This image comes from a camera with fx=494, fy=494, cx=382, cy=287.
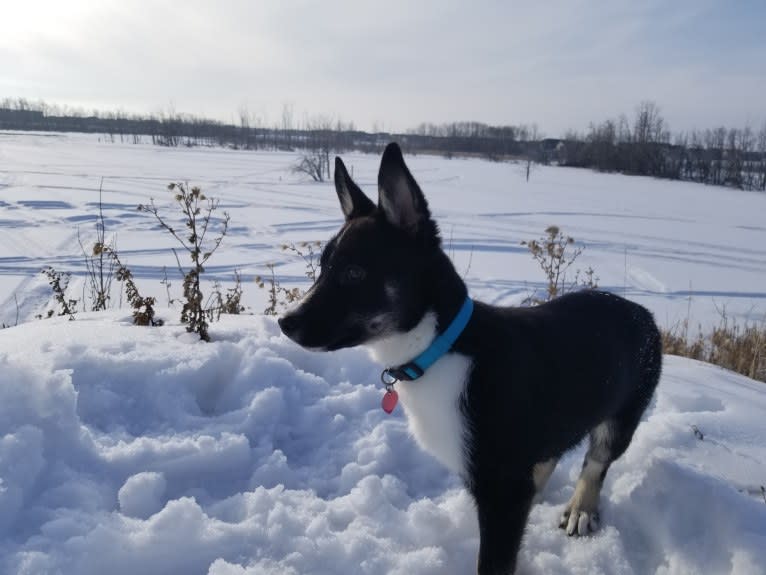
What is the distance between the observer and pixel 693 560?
2.42 metres

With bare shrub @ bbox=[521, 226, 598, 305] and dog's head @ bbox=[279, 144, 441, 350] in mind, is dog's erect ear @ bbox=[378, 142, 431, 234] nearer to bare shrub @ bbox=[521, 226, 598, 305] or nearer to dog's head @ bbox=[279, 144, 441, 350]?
dog's head @ bbox=[279, 144, 441, 350]

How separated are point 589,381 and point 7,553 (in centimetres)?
289

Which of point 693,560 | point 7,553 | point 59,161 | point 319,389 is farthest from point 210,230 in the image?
point 59,161

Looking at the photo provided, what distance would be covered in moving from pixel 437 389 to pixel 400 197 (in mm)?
916

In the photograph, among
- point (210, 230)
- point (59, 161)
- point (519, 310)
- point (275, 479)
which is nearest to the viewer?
point (519, 310)

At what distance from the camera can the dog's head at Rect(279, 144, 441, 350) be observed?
2.23 m

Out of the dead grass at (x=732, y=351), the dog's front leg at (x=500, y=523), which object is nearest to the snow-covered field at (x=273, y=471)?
the dog's front leg at (x=500, y=523)

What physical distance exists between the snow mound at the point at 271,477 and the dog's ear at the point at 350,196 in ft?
5.22

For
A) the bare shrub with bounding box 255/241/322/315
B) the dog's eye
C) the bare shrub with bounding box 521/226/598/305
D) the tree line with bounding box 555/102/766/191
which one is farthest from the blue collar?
the tree line with bounding box 555/102/766/191

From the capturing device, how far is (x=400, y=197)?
2.34 m

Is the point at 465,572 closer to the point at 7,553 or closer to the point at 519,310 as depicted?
the point at 519,310

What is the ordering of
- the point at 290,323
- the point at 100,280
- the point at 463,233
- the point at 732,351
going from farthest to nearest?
1. the point at 463,233
2. the point at 100,280
3. the point at 732,351
4. the point at 290,323

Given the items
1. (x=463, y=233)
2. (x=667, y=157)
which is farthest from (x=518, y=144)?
(x=463, y=233)

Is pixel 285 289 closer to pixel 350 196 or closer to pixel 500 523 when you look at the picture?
pixel 350 196
